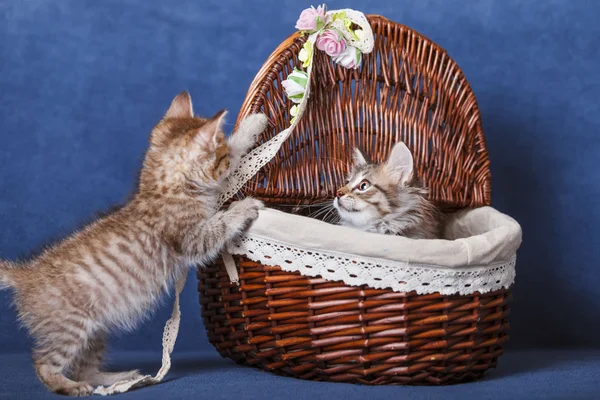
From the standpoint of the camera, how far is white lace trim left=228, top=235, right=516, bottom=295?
2137 millimetres

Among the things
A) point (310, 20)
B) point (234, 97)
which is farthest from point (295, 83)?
point (234, 97)

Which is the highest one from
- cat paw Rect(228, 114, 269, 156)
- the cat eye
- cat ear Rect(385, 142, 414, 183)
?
cat paw Rect(228, 114, 269, 156)

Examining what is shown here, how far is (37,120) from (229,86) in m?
0.77

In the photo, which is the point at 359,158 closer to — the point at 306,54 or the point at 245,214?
the point at 306,54

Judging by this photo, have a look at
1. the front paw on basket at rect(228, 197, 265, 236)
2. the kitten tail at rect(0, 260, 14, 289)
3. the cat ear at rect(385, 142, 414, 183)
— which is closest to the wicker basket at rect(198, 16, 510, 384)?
the front paw on basket at rect(228, 197, 265, 236)

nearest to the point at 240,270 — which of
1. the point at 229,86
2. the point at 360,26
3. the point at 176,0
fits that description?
the point at 360,26

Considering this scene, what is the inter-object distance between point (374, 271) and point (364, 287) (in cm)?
6

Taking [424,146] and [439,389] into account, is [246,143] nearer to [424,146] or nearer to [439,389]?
[424,146]

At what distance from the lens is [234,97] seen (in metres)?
3.28

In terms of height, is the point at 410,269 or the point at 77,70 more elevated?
the point at 77,70

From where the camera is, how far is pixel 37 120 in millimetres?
3184

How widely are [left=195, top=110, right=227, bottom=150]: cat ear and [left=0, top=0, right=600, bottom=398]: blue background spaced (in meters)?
0.92

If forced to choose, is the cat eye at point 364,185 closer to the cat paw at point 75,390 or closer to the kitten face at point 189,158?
the kitten face at point 189,158

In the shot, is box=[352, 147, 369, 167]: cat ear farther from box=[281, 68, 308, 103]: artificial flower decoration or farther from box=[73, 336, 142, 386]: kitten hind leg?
box=[73, 336, 142, 386]: kitten hind leg
